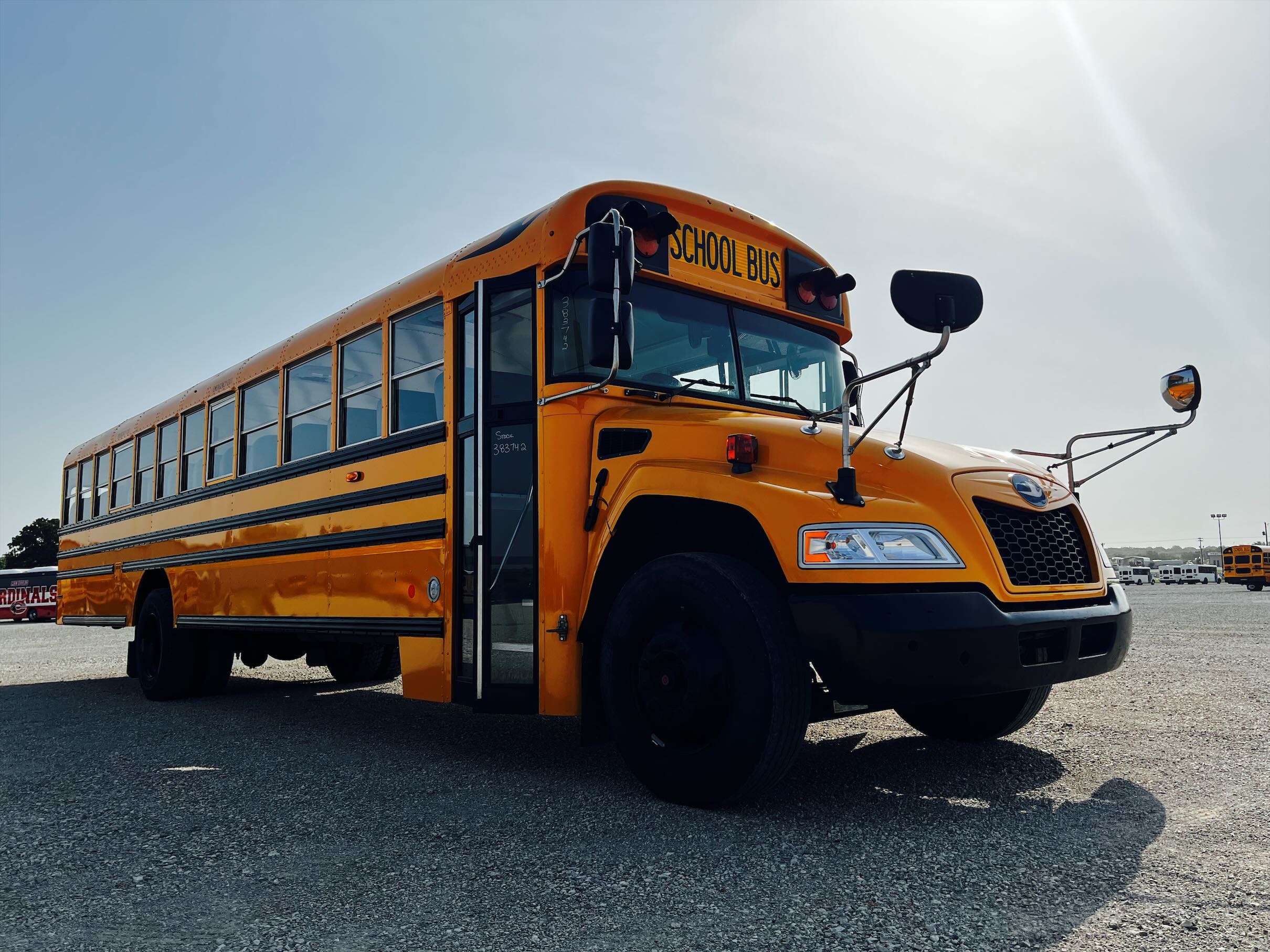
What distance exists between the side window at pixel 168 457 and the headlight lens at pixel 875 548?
21.9 ft

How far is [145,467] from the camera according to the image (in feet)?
30.0

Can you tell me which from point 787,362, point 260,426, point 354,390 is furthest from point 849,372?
point 260,426

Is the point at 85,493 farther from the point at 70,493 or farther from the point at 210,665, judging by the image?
the point at 210,665

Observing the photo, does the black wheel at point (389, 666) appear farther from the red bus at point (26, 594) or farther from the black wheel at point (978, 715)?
the red bus at point (26, 594)

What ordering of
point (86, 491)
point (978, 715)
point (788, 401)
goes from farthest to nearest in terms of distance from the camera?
point (86, 491), point (788, 401), point (978, 715)

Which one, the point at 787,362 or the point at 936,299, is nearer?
the point at 936,299

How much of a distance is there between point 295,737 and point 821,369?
3.89 metres

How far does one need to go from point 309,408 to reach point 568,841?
12.9 ft

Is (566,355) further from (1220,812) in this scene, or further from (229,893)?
(1220,812)

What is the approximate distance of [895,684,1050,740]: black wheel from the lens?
4.68 meters

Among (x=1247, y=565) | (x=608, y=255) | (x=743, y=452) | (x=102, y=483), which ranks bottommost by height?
(x=1247, y=565)

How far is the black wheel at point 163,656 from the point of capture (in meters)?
7.98

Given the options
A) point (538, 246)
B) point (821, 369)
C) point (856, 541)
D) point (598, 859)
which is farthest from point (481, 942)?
point (821, 369)

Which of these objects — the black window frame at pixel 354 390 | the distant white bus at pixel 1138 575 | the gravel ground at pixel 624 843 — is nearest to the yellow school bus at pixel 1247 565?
the distant white bus at pixel 1138 575
